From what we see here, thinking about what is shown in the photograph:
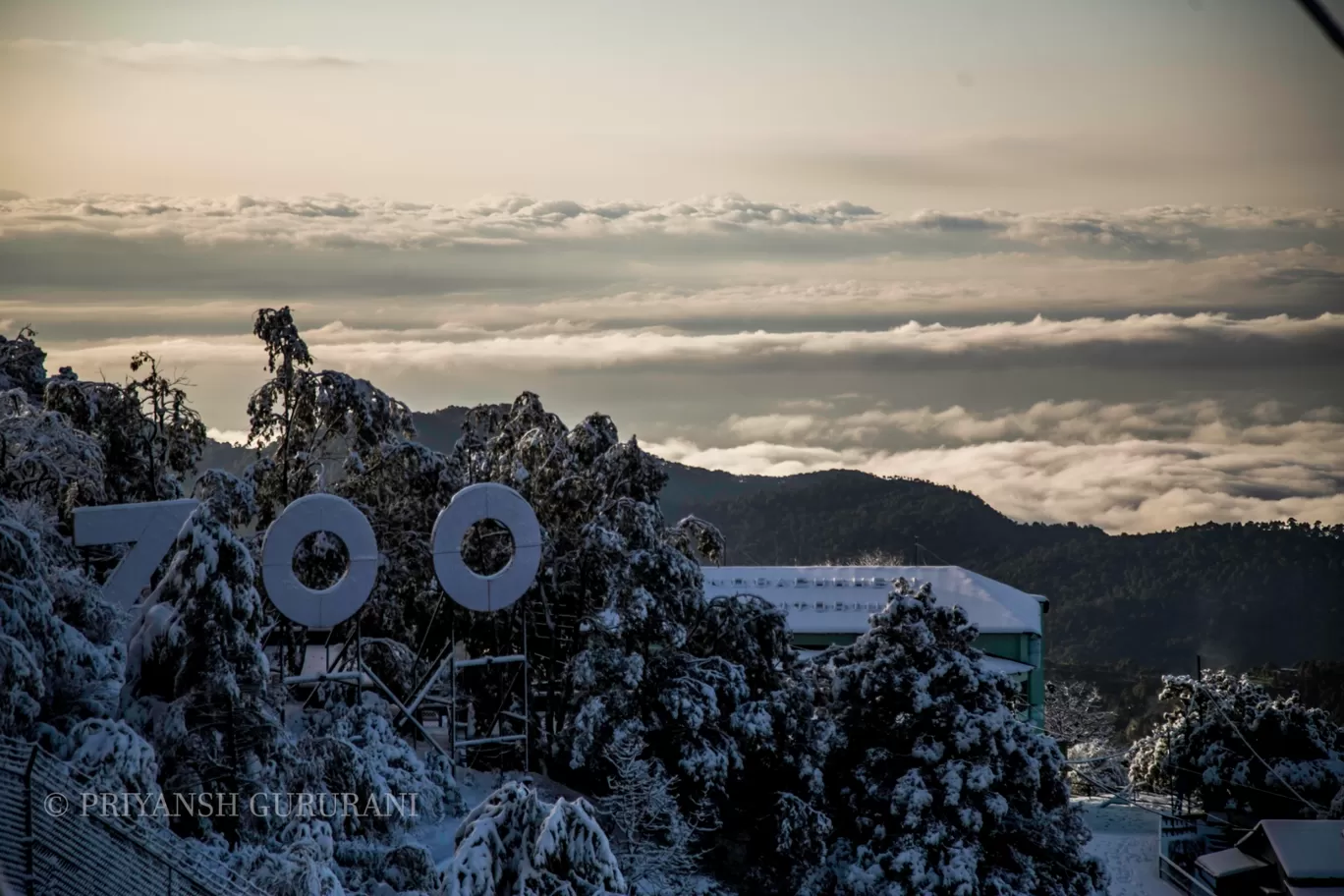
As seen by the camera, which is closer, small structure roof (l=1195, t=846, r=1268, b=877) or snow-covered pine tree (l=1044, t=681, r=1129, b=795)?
small structure roof (l=1195, t=846, r=1268, b=877)

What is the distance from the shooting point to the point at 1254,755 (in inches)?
1667

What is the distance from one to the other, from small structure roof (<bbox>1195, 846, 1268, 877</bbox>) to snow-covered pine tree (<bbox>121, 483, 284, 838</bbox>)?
24891 mm

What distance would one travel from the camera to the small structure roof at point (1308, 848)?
3581 cm

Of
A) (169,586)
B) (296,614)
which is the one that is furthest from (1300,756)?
(169,586)

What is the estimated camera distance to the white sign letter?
25.8m

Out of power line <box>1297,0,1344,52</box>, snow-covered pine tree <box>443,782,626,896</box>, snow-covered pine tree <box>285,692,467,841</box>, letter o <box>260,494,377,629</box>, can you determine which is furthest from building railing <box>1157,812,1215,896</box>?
power line <box>1297,0,1344,52</box>

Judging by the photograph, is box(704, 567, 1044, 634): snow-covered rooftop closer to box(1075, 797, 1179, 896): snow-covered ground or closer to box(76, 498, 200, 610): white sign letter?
box(1075, 797, 1179, 896): snow-covered ground

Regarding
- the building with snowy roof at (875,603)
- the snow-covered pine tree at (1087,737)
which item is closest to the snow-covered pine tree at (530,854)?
the building with snowy roof at (875,603)

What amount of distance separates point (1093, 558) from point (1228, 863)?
2543 inches

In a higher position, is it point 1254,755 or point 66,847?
point 66,847

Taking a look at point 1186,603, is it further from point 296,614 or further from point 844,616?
point 296,614

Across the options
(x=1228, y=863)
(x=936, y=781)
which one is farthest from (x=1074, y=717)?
(x=936, y=781)

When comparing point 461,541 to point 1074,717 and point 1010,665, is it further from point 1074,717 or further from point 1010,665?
point 1074,717

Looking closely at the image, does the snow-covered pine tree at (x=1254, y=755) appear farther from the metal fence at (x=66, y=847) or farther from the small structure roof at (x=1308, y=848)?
the metal fence at (x=66, y=847)
